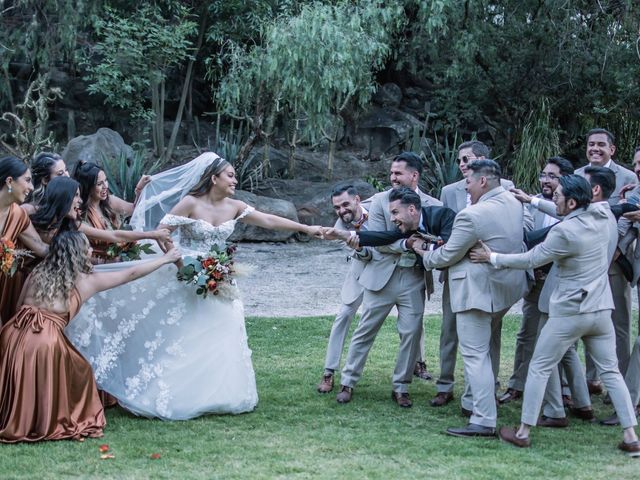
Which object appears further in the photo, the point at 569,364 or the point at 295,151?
the point at 295,151

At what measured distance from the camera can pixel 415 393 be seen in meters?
7.48

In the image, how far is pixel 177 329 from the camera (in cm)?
679

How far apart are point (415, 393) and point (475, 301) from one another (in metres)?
1.50

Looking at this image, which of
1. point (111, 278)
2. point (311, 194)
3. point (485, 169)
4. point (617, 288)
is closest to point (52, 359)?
point (111, 278)

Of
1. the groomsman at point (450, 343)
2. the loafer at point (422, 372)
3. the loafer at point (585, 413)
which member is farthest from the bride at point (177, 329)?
the loafer at point (585, 413)

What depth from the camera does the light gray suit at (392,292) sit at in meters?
6.99

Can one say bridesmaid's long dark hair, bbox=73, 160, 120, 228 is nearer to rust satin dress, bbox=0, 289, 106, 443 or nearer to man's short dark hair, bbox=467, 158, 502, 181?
rust satin dress, bbox=0, 289, 106, 443

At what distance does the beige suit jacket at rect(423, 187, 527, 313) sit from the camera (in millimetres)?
6234

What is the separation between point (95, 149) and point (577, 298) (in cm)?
1154

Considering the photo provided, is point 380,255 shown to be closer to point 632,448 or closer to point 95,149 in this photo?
point 632,448

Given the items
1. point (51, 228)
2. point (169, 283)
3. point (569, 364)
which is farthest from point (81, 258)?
point (569, 364)

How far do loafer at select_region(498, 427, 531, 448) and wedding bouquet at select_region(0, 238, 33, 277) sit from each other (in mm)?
3399

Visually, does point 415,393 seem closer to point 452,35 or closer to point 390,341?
point 390,341

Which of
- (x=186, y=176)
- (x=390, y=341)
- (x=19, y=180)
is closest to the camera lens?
(x=19, y=180)
